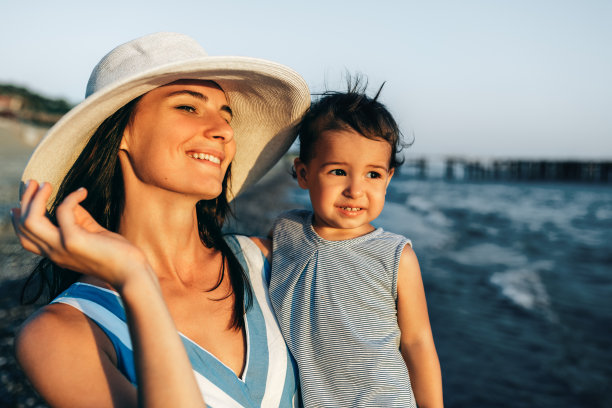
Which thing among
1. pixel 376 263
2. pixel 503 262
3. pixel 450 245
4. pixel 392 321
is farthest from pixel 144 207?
pixel 450 245

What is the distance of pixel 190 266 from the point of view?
2270mm

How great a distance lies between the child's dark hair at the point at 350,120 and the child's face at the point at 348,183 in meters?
0.04

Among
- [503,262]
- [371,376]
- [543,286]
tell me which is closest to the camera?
[371,376]

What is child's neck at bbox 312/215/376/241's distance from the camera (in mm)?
2256

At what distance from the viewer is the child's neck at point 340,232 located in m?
2.26

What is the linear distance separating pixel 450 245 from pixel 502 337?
6.89 m

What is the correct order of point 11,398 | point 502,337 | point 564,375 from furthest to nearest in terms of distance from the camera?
point 502,337 → point 564,375 → point 11,398

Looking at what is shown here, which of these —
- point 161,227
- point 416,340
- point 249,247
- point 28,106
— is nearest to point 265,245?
point 249,247

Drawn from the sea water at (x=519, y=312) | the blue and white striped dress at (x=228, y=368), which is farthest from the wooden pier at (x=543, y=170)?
the blue and white striped dress at (x=228, y=368)

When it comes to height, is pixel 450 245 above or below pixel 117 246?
below

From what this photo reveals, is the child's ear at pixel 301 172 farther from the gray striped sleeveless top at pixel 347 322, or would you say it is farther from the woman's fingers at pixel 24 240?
the woman's fingers at pixel 24 240

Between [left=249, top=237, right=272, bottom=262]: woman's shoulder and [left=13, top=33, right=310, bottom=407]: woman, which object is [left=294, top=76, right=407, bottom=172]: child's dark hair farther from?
[left=249, top=237, right=272, bottom=262]: woman's shoulder

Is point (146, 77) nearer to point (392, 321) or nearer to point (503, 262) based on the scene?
point (392, 321)

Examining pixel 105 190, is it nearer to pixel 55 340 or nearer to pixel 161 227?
pixel 161 227
